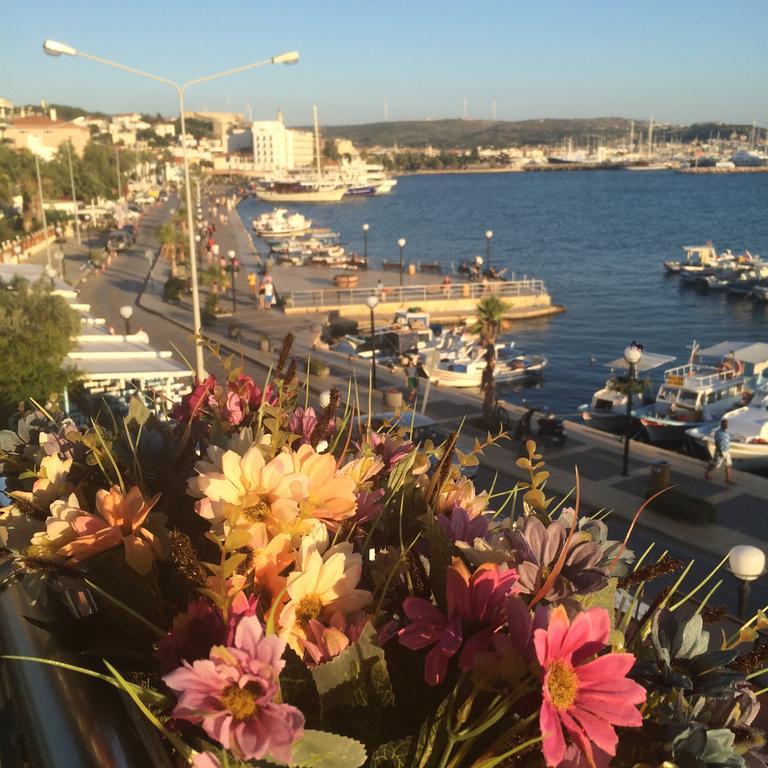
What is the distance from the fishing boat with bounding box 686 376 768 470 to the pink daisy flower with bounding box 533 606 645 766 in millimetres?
19002

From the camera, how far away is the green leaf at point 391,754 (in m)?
1.03

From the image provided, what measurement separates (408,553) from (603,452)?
16180 millimetres

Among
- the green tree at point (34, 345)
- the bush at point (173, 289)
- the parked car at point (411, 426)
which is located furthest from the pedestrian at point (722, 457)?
the bush at point (173, 289)

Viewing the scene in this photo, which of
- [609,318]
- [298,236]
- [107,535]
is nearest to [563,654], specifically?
[107,535]

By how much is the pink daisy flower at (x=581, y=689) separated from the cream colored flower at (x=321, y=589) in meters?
0.31

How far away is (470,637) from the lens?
1059 mm

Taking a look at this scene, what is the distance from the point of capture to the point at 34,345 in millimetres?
12609

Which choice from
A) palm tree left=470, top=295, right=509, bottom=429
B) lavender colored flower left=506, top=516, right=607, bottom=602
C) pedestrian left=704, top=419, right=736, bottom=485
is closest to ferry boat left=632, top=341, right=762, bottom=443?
palm tree left=470, top=295, right=509, bottom=429

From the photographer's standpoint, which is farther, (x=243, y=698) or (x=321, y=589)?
(x=321, y=589)

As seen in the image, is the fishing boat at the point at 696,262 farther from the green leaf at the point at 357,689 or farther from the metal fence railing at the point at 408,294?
the green leaf at the point at 357,689

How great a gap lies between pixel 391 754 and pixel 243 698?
0.24 meters

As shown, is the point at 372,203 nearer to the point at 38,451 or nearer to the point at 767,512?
the point at 767,512

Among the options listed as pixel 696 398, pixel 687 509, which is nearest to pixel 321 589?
pixel 687 509

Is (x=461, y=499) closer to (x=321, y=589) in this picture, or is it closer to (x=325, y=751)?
(x=321, y=589)
